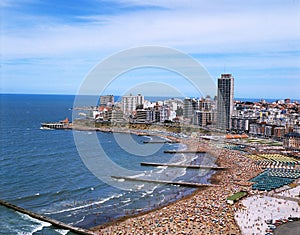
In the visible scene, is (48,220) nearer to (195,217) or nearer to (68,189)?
(68,189)

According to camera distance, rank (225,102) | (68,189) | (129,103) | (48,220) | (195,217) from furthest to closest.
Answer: (129,103), (225,102), (68,189), (195,217), (48,220)

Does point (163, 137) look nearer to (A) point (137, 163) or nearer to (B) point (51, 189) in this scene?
(A) point (137, 163)

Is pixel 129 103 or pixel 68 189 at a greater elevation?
pixel 129 103

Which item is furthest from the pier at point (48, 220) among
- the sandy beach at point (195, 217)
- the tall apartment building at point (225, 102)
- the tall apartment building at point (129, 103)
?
the tall apartment building at point (129, 103)

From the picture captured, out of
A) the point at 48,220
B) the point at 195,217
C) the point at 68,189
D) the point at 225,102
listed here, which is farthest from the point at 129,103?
the point at 48,220

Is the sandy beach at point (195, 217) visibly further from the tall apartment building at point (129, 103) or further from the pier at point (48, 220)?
the tall apartment building at point (129, 103)

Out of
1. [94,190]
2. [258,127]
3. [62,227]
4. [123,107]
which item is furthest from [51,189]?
[123,107]

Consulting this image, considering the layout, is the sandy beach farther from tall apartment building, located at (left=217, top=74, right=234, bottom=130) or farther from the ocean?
tall apartment building, located at (left=217, top=74, right=234, bottom=130)
